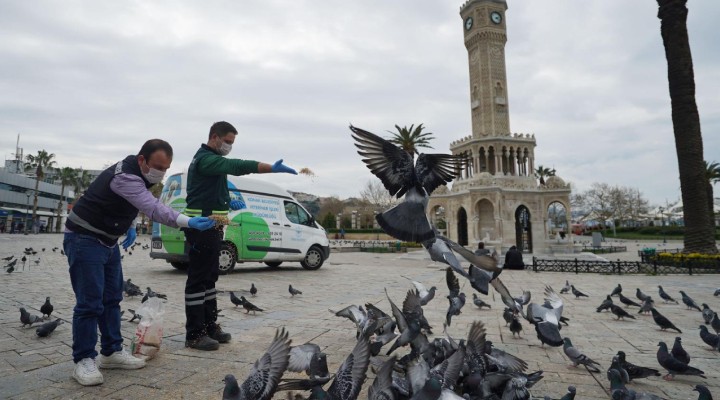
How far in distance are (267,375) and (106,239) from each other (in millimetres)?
1953

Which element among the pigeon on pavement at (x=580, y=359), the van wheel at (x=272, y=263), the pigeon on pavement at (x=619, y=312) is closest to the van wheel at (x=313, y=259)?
the van wheel at (x=272, y=263)

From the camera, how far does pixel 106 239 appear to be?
318cm

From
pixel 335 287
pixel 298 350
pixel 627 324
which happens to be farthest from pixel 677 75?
pixel 298 350

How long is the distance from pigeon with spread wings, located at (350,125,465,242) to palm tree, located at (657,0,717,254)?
653 inches

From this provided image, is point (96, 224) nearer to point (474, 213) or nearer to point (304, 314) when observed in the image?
point (304, 314)

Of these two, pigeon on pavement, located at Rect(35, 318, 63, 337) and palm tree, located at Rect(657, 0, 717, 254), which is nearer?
pigeon on pavement, located at Rect(35, 318, 63, 337)

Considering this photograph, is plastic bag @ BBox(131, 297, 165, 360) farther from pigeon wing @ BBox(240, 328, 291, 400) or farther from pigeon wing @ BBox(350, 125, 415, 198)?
pigeon wing @ BBox(350, 125, 415, 198)

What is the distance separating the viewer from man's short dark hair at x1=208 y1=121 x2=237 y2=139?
4070 mm

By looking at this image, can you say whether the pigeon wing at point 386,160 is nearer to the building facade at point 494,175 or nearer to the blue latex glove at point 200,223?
the blue latex glove at point 200,223

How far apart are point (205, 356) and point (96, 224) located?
1564 millimetres

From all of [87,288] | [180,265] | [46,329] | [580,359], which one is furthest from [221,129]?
[180,265]

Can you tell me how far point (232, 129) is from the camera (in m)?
4.15

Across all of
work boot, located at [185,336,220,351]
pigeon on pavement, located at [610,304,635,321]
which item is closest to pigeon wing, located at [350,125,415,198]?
work boot, located at [185,336,220,351]

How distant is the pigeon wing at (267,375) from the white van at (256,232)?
25.1ft
